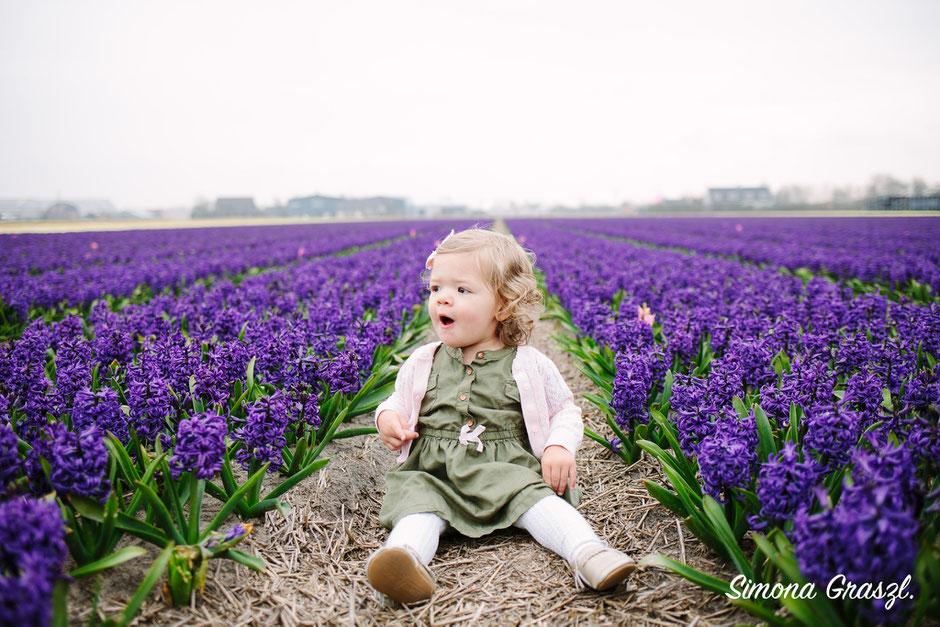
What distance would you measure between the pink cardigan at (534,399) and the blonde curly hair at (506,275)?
0.42 ft

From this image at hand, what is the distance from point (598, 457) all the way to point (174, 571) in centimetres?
254

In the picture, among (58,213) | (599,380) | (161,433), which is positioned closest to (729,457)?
(599,380)

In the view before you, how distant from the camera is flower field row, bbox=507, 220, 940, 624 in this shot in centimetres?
144

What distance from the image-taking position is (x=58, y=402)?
266 cm

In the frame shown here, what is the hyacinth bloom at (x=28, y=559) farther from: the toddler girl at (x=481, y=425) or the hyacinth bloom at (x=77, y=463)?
the toddler girl at (x=481, y=425)

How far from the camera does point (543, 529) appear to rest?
7.86 feet

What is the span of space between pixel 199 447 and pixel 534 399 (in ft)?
4.98

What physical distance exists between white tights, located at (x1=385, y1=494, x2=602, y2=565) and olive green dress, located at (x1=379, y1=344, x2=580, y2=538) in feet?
0.16

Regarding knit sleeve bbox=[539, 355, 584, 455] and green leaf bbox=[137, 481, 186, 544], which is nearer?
green leaf bbox=[137, 481, 186, 544]

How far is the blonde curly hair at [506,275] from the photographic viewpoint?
262 centimetres

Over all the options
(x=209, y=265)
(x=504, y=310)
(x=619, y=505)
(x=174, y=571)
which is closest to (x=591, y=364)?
(x=619, y=505)

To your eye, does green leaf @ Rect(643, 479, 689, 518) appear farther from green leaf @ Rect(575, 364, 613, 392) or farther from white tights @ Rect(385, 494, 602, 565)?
green leaf @ Rect(575, 364, 613, 392)

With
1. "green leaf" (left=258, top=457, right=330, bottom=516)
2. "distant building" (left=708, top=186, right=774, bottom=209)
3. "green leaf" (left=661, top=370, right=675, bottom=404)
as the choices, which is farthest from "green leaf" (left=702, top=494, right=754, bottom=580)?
"distant building" (left=708, top=186, right=774, bottom=209)

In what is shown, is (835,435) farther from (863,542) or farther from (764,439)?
(863,542)
